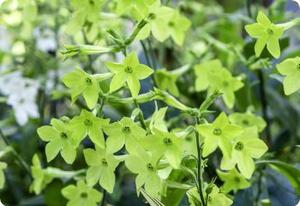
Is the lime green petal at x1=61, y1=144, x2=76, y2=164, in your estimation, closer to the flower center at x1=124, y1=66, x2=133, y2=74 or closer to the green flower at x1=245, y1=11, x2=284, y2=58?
the flower center at x1=124, y1=66, x2=133, y2=74

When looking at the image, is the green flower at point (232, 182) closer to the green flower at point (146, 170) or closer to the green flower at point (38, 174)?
the green flower at point (146, 170)

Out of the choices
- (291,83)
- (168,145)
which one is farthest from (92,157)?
(291,83)

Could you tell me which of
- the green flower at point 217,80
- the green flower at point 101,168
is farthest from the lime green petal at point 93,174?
the green flower at point 217,80

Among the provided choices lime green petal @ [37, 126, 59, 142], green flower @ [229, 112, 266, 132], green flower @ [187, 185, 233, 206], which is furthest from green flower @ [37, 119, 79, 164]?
green flower @ [229, 112, 266, 132]

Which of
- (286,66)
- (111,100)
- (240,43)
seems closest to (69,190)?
(111,100)

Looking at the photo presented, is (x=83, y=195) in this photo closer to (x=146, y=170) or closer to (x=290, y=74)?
(x=146, y=170)

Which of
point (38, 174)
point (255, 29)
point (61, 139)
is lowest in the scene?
point (38, 174)
